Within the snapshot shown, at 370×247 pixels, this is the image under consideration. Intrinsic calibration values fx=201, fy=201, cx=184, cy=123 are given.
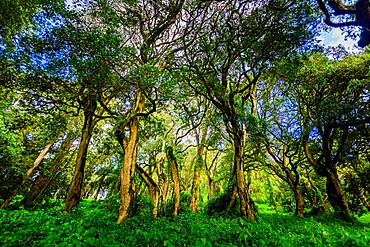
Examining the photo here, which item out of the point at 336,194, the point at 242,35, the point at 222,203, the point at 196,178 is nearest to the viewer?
the point at 242,35

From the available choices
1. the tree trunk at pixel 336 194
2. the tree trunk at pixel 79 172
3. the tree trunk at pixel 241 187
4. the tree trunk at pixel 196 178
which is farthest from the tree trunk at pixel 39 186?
the tree trunk at pixel 336 194

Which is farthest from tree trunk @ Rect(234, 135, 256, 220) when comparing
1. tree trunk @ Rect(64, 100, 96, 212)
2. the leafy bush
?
tree trunk @ Rect(64, 100, 96, 212)

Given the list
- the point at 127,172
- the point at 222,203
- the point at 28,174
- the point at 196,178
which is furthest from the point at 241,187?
the point at 28,174

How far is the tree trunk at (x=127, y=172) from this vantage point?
8352mm

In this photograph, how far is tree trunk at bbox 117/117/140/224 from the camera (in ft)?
27.4

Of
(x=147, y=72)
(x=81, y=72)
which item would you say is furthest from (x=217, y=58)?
(x=81, y=72)

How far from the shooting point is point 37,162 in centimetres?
1445

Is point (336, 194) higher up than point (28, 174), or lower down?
lower down

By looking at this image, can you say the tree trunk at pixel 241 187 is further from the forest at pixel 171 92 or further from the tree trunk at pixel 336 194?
the tree trunk at pixel 336 194

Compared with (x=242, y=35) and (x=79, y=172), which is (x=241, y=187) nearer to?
(x=242, y=35)

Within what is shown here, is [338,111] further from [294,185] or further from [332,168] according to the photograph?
[294,185]

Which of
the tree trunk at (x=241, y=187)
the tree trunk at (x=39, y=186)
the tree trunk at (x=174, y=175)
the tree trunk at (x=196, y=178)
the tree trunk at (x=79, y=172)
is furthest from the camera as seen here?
the tree trunk at (x=196, y=178)

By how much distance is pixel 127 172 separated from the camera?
8727mm

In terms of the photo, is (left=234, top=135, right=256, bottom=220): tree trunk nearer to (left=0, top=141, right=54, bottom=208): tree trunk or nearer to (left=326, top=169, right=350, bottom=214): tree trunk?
(left=326, top=169, right=350, bottom=214): tree trunk
